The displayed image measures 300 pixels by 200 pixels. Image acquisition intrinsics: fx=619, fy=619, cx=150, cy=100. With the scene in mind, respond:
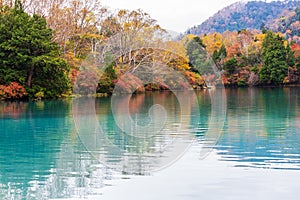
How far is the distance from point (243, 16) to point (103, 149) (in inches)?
5956

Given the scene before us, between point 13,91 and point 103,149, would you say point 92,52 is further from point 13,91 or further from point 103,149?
point 103,149

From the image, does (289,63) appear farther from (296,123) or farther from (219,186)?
(219,186)

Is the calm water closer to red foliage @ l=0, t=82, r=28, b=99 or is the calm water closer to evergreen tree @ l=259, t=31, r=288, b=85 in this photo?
red foliage @ l=0, t=82, r=28, b=99

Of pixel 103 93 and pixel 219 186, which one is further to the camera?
pixel 103 93

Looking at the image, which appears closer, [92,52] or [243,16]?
[92,52]

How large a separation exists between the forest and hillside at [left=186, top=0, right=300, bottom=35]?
292ft

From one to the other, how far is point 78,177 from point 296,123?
9794 millimetres

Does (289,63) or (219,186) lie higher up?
(289,63)

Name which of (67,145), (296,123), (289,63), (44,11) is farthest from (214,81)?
(67,145)

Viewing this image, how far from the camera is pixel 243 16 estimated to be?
161m

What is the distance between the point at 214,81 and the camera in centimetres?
5784

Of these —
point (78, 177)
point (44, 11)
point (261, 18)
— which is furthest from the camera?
point (261, 18)

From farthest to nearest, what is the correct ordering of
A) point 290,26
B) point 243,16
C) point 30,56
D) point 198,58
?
point 243,16, point 290,26, point 198,58, point 30,56

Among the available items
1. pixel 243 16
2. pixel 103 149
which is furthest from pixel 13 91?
pixel 243 16
